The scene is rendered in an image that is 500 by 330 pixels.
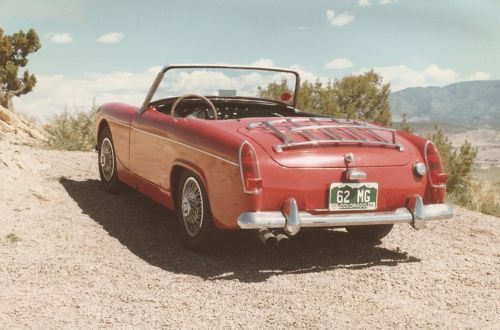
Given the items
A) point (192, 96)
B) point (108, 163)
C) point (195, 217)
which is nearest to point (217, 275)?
point (195, 217)

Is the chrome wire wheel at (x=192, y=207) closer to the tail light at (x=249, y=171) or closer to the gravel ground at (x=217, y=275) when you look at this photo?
the gravel ground at (x=217, y=275)

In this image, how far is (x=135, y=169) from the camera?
19.2 ft

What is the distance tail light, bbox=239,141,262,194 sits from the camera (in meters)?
4.02

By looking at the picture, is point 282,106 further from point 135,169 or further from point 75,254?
point 75,254

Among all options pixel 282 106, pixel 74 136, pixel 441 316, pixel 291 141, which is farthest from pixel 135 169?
pixel 74 136

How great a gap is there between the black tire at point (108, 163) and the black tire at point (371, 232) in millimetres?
2676

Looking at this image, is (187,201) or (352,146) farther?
(187,201)

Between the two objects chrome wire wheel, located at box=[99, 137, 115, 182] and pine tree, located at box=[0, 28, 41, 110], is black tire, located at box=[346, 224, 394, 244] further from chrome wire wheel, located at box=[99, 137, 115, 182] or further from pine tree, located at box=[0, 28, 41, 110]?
pine tree, located at box=[0, 28, 41, 110]

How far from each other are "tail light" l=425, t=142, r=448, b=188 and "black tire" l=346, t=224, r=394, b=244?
0.82m

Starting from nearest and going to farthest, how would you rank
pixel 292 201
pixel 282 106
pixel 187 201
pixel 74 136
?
pixel 292 201, pixel 187 201, pixel 282 106, pixel 74 136

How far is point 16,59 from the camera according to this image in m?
27.6

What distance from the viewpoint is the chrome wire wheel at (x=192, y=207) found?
4.62 metres

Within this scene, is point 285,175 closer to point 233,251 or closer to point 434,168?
point 233,251

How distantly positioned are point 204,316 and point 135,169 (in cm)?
264
